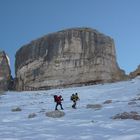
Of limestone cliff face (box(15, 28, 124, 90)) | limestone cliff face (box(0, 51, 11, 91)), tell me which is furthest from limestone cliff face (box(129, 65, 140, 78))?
limestone cliff face (box(0, 51, 11, 91))

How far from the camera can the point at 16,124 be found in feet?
66.9

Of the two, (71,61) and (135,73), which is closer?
(135,73)

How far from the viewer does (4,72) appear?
90875mm

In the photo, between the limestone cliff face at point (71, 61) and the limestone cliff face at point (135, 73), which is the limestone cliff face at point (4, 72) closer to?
the limestone cliff face at point (71, 61)

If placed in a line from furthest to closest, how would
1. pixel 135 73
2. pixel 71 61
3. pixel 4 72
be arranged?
pixel 4 72, pixel 71 61, pixel 135 73

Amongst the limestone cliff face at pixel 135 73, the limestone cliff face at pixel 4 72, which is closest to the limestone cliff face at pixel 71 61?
the limestone cliff face at pixel 4 72

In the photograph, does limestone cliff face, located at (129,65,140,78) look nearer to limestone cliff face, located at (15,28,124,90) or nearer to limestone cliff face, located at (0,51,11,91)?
limestone cliff face, located at (15,28,124,90)

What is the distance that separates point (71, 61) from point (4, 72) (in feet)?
57.3

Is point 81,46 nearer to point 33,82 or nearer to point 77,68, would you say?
point 77,68

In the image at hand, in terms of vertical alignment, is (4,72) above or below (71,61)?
below

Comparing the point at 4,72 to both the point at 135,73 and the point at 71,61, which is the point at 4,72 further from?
the point at 135,73

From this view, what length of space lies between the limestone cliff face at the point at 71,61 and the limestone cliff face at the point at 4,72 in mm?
3363

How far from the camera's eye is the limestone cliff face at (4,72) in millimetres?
86975

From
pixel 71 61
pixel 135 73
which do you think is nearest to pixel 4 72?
pixel 71 61
